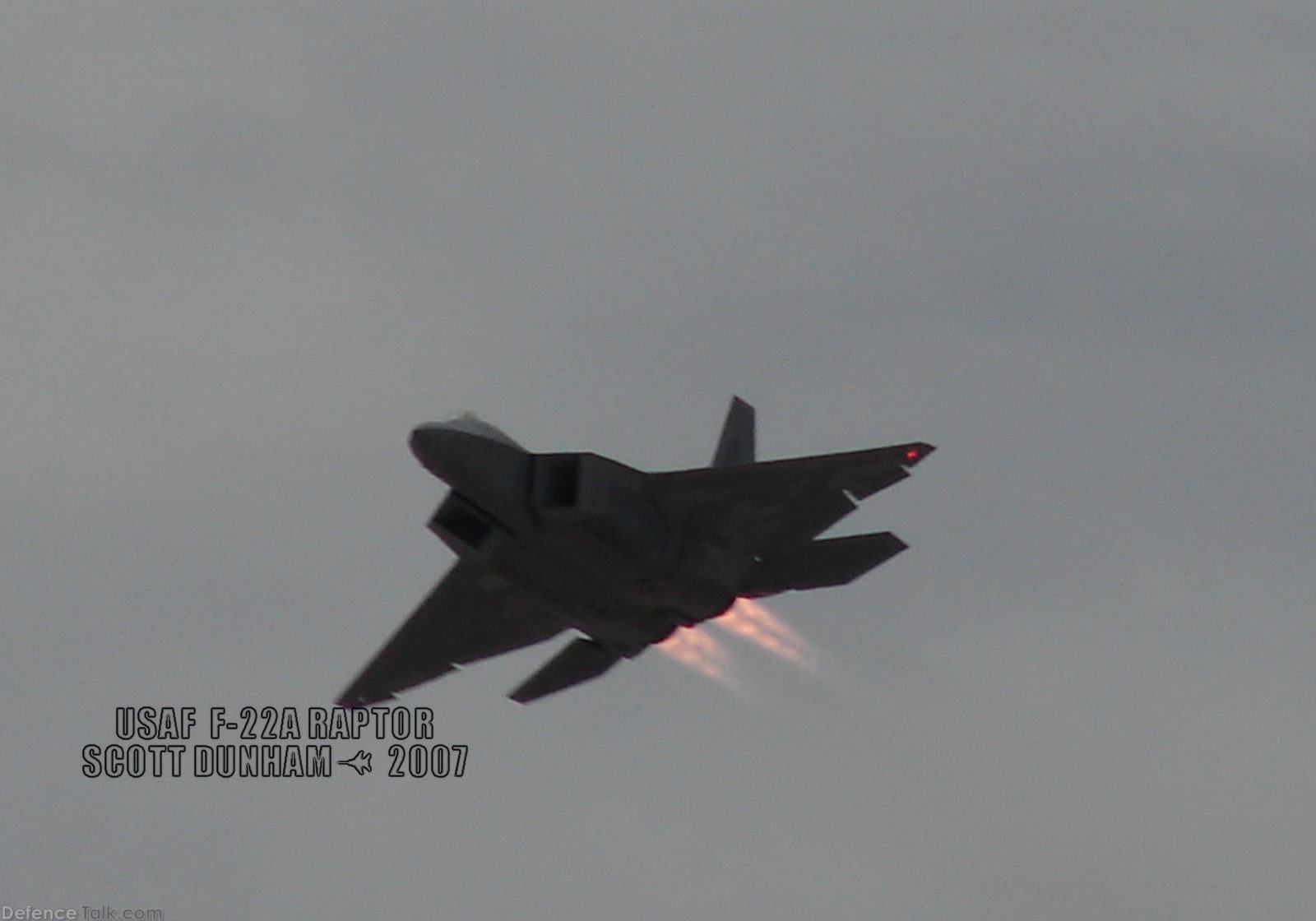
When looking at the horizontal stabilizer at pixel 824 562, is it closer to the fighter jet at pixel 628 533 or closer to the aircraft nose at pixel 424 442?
the fighter jet at pixel 628 533

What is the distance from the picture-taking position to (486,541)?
1849 inches

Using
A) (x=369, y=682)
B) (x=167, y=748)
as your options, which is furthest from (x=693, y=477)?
(x=167, y=748)

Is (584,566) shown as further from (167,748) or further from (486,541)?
(167,748)

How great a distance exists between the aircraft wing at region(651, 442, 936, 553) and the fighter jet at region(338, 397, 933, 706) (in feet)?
0.12

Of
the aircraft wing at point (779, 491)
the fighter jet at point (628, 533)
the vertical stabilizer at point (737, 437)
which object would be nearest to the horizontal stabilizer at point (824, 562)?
the fighter jet at point (628, 533)

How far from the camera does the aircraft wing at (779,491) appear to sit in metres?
47.6

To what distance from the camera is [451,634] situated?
5353 cm

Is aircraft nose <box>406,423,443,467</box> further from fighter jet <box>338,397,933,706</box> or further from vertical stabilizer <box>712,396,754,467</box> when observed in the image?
vertical stabilizer <box>712,396,754,467</box>

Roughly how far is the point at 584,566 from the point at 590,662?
5864 millimetres

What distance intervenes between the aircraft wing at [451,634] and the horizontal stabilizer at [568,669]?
0.83m

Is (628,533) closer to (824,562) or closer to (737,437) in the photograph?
(824,562)

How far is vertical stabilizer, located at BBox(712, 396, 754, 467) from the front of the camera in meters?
53.7

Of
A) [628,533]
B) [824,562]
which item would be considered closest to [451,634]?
[628,533]

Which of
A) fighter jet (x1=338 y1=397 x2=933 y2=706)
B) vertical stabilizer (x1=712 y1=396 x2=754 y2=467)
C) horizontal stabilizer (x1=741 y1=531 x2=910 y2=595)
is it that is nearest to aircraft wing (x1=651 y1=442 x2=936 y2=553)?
fighter jet (x1=338 y1=397 x2=933 y2=706)
